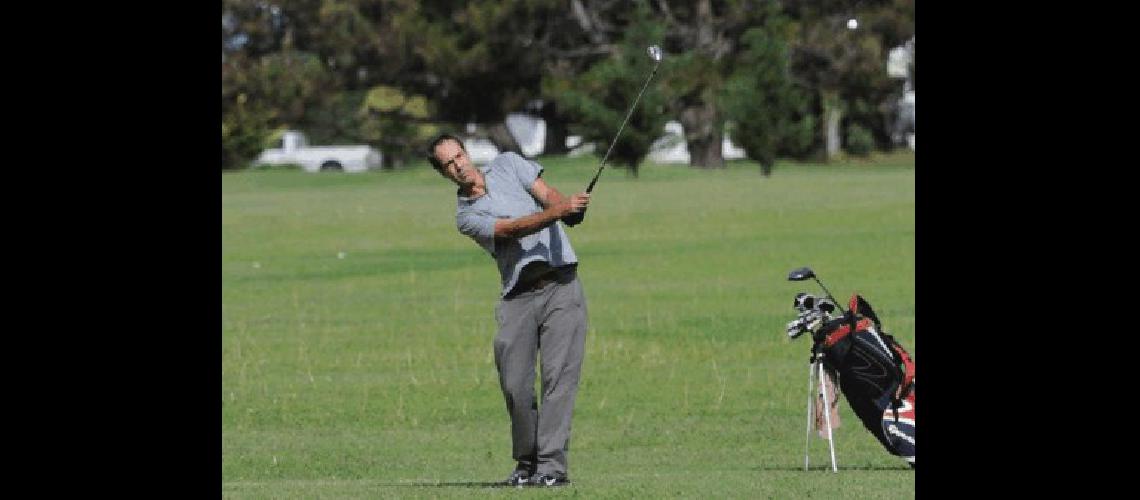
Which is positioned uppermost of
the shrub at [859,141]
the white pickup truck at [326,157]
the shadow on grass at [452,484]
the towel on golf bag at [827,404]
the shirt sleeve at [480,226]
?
the shirt sleeve at [480,226]

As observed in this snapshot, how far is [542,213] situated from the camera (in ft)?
46.7

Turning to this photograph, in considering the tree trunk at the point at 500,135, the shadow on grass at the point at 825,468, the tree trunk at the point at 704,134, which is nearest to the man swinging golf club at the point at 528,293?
the shadow on grass at the point at 825,468

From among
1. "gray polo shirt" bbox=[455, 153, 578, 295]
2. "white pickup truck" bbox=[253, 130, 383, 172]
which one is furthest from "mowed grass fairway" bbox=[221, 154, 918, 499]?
"white pickup truck" bbox=[253, 130, 383, 172]

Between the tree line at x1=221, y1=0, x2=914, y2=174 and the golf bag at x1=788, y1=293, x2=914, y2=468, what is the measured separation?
66886 mm

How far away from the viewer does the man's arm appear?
1401 centimetres

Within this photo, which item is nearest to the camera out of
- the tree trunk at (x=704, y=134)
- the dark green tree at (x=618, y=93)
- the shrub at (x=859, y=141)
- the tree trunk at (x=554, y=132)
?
the dark green tree at (x=618, y=93)

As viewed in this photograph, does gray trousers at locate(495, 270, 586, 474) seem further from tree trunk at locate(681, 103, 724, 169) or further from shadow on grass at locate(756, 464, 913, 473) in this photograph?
tree trunk at locate(681, 103, 724, 169)

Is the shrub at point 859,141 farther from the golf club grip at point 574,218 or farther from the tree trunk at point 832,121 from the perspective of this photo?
the golf club grip at point 574,218

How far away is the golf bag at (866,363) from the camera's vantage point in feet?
51.3

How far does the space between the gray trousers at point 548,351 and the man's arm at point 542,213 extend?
0.50 m

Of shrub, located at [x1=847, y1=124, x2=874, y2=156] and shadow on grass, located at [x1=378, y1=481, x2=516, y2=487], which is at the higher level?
shadow on grass, located at [x1=378, y1=481, x2=516, y2=487]
